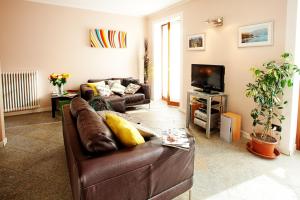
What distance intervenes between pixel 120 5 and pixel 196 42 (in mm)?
2154

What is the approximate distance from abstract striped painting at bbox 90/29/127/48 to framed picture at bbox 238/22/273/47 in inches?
137

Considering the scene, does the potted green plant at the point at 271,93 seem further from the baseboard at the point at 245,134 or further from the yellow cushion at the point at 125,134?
the yellow cushion at the point at 125,134

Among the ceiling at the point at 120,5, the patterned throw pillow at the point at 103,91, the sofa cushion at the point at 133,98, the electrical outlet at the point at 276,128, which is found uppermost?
the ceiling at the point at 120,5

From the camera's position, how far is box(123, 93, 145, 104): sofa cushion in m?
4.99

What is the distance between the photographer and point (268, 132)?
122 inches

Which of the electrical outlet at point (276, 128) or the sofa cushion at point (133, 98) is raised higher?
the sofa cushion at point (133, 98)

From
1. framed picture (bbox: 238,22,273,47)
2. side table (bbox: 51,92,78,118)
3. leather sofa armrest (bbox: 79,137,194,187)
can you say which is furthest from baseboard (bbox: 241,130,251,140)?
side table (bbox: 51,92,78,118)

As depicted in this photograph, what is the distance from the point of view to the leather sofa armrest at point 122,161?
50.3 inches

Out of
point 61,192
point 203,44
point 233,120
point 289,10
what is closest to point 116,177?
point 61,192

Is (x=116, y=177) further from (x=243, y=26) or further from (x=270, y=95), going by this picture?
(x=243, y=26)

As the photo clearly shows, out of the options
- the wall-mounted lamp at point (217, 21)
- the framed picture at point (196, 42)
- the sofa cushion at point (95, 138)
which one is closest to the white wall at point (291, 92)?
the wall-mounted lamp at point (217, 21)

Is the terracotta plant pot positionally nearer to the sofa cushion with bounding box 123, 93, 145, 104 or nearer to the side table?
the sofa cushion with bounding box 123, 93, 145, 104

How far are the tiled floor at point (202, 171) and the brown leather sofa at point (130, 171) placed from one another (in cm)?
46

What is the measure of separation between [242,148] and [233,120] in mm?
453
